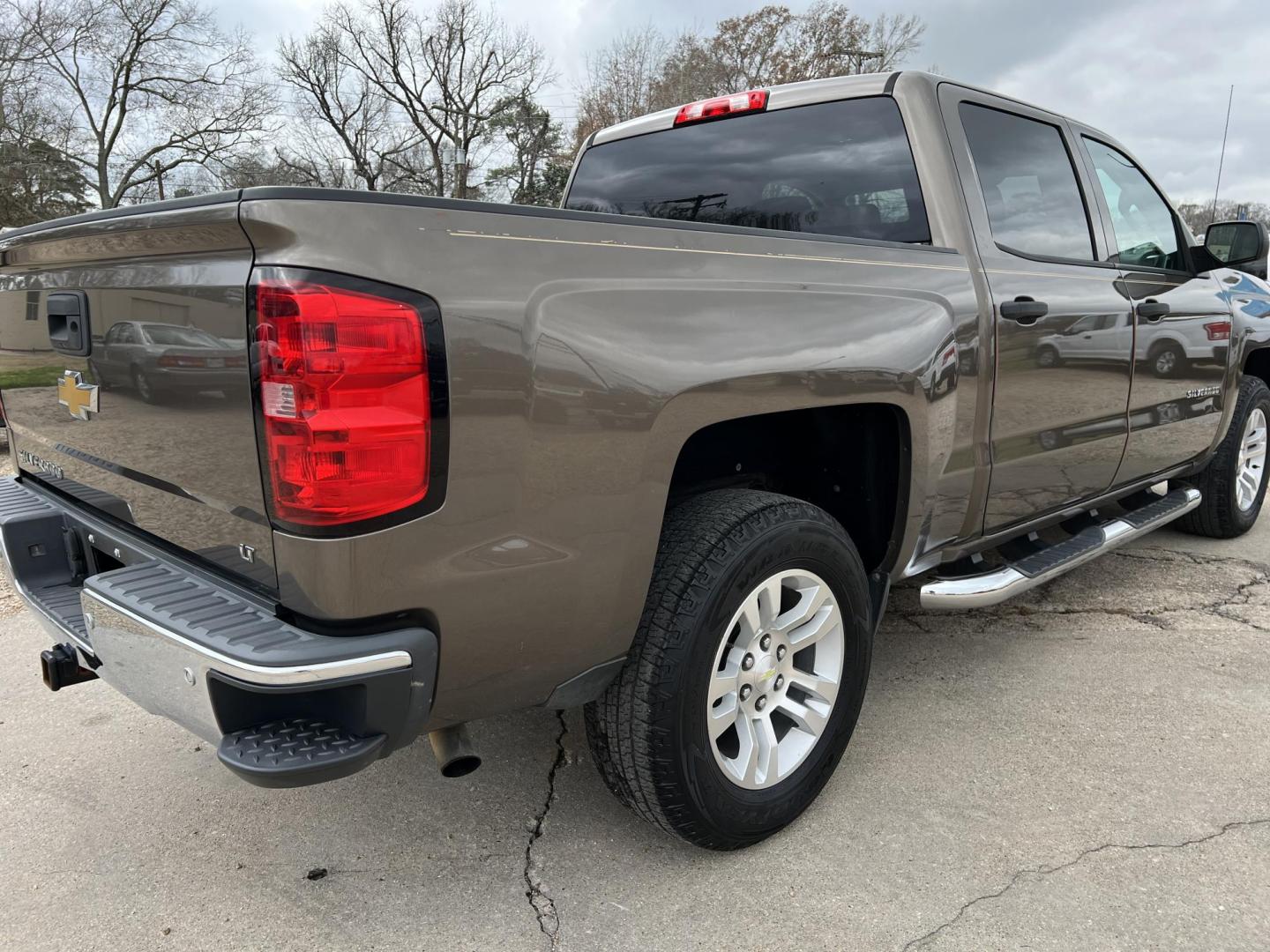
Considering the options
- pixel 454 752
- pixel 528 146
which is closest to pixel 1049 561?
pixel 454 752

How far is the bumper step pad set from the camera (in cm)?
149

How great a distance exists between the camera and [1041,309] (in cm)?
280

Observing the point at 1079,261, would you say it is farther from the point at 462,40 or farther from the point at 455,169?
the point at 462,40

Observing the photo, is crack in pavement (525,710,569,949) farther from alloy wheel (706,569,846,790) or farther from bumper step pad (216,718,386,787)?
bumper step pad (216,718,386,787)

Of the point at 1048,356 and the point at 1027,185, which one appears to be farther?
the point at 1027,185

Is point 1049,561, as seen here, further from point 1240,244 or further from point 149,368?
point 149,368

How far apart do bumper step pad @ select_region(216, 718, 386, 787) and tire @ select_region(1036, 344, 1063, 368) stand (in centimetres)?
232

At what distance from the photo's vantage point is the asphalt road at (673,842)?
197cm

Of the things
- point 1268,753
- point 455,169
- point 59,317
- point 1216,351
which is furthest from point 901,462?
point 455,169

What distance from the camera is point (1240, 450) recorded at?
186 inches

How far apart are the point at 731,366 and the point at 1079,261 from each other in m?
1.92

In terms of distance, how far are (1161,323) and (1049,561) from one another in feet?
3.93

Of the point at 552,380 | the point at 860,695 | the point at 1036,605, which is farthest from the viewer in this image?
the point at 1036,605

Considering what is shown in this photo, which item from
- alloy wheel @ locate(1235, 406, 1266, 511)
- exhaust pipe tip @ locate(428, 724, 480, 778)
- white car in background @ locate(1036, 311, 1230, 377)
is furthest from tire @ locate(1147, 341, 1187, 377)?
exhaust pipe tip @ locate(428, 724, 480, 778)
